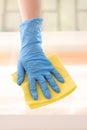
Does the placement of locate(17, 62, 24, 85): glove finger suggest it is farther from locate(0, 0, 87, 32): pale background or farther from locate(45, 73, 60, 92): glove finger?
locate(0, 0, 87, 32): pale background

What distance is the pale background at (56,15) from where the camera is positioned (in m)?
2.06

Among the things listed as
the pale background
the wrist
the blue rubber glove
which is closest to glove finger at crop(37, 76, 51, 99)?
the blue rubber glove

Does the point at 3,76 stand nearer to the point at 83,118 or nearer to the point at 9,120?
the point at 9,120

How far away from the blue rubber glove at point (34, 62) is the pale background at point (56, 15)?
861 millimetres

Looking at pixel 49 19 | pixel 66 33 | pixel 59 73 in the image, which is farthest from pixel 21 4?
pixel 49 19

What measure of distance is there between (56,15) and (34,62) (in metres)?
1.02

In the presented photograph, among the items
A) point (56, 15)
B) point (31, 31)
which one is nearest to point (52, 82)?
point (31, 31)

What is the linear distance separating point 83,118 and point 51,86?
15 centimetres

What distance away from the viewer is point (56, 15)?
83.3 inches

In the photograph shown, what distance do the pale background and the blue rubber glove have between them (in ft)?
2.82

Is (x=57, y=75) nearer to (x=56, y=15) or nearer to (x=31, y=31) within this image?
(x=31, y=31)

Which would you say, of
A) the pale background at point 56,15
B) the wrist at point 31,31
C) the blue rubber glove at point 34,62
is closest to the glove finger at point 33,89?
the blue rubber glove at point 34,62

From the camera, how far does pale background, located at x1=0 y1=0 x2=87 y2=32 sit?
2.06 metres

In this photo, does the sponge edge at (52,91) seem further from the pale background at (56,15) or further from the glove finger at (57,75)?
the pale background at (56,15)
